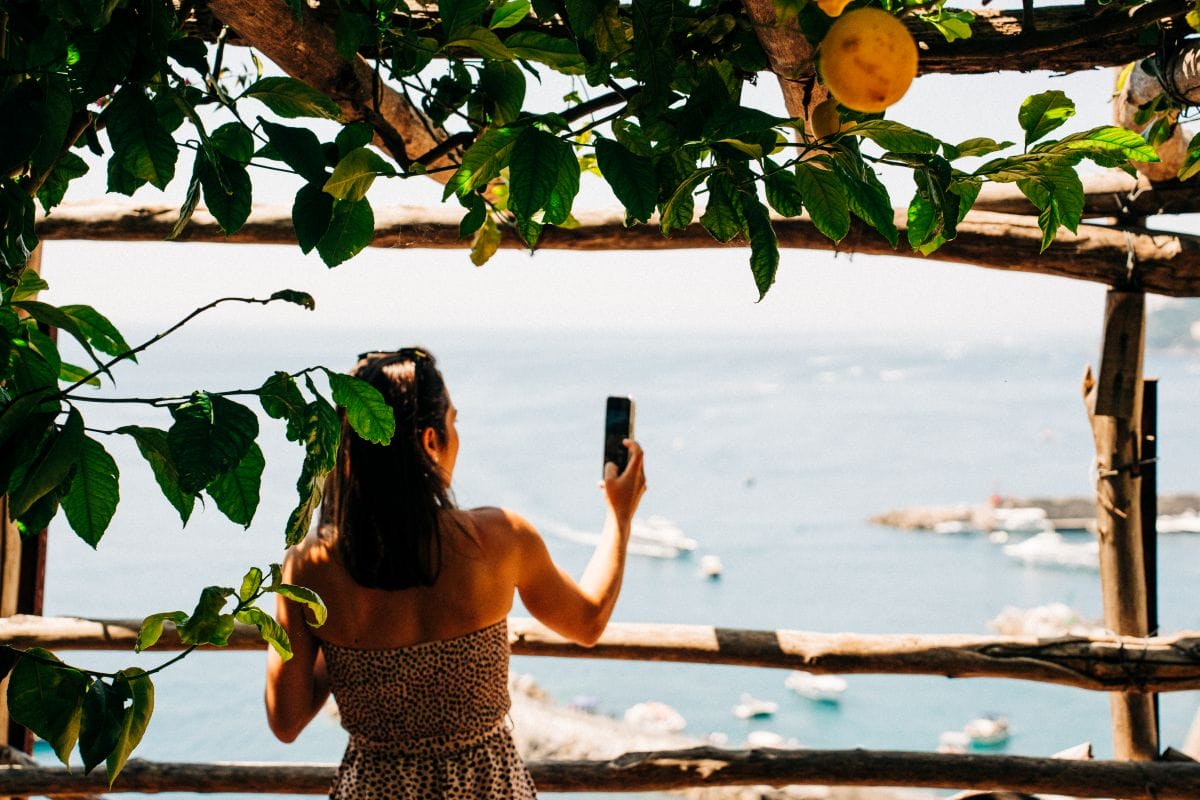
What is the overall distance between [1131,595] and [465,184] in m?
2.52

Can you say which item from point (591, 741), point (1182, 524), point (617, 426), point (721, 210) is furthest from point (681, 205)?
point (1182, 524)

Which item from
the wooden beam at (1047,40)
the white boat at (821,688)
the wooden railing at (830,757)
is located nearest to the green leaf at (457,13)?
the wooden beam at (1047,40)

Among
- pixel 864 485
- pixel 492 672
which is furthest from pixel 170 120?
pixel 864 485

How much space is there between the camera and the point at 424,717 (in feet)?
5.22

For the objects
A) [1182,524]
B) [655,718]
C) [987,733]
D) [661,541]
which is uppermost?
[1182,524]

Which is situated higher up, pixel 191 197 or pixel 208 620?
pixel 191 197

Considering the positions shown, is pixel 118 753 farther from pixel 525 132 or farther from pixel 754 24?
pixel 754 24

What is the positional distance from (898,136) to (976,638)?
83.2 inches

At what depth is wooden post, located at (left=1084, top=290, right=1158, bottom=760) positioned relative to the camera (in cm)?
240

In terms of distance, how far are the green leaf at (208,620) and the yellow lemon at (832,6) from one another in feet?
1.78

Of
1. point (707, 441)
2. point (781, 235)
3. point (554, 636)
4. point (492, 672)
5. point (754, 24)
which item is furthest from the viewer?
point (707, 441)

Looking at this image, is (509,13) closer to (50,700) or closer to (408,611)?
(50,700)

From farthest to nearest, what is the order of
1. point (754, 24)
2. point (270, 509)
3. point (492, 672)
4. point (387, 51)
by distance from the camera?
point (270, 509) → point (492, 672) → point (387, 51) → point (754, 24)

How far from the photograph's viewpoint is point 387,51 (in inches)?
47.4
